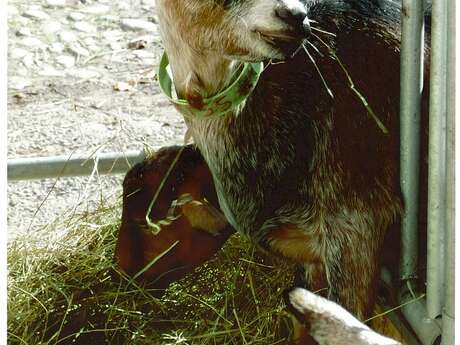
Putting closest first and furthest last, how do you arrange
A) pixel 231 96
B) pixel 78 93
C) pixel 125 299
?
pixel 231 96 → pixel 125 299 → pixel 78 93

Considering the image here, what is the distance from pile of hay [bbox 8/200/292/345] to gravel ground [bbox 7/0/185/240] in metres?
0.32

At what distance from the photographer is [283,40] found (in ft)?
9.63

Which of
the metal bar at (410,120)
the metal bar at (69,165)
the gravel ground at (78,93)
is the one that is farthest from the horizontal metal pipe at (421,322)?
the gravel ground at (78,93)

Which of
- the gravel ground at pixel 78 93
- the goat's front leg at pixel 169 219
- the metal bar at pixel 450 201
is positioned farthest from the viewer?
the gravel ground at pixel 78 93

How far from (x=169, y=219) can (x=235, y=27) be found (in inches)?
36.4

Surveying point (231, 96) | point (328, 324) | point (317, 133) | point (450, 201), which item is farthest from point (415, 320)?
point (231, 96)

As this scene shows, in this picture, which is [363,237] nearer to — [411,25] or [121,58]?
[411,25]

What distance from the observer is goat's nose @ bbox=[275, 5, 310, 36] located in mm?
2867

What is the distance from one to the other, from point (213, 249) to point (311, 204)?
575mm

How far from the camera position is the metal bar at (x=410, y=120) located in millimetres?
2975

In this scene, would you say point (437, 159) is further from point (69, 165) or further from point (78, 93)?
point (78, 93)

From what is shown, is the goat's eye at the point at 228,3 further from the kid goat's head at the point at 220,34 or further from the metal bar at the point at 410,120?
the metal bar at the point at 410,120

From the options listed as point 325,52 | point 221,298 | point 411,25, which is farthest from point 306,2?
point 221,298

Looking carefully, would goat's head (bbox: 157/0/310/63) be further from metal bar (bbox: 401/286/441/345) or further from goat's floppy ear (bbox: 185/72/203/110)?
metal bar (bbox: 401/286/441/345)
